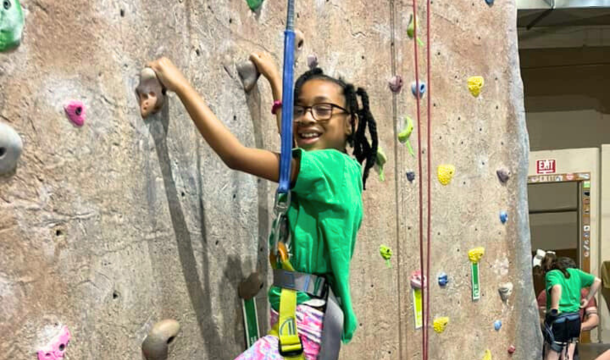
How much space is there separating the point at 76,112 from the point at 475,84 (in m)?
1.80

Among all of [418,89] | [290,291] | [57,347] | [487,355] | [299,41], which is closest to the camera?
[57,347]

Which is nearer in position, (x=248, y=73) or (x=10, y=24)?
(x=10, y=24)

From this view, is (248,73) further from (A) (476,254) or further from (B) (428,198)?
(A) (476,254)

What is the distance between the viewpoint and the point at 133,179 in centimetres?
122

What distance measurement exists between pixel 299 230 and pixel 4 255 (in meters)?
0.53

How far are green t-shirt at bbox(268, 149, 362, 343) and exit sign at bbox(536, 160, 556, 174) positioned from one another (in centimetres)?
495

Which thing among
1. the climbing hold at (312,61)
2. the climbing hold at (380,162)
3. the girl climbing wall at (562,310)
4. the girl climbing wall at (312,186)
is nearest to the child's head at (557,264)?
the girl climbing wall at (562,310)

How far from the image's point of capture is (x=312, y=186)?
3.79 feet

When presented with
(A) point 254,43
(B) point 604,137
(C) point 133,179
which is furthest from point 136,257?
(B) point 604,137

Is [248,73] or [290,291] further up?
[248,73]

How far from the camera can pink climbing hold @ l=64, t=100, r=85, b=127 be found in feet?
3.57

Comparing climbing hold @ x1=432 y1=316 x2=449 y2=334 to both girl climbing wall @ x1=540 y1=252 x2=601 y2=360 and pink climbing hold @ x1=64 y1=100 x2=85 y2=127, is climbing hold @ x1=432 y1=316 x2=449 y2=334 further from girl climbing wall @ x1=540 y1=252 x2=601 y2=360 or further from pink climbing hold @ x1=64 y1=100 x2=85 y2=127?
girl climbing wall @ x1=540 y1=252 x2=601 y2=360

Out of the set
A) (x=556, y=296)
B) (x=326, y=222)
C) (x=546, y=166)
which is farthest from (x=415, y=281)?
(x=546, y=166)

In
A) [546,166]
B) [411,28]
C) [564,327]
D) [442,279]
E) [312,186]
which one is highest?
[411,28]
